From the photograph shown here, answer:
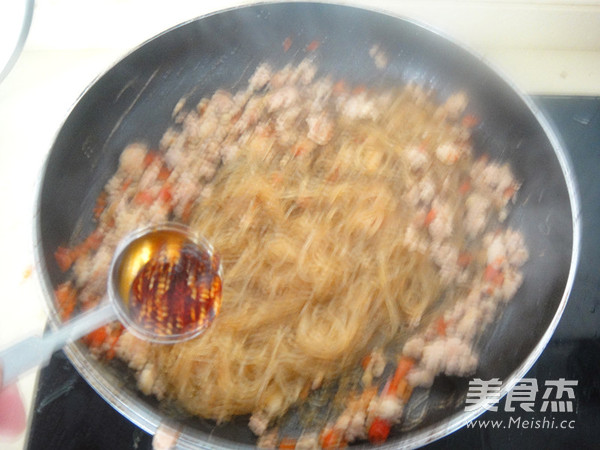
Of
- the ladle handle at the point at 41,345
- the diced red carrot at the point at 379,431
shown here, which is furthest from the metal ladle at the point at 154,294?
the diced red carrot at the point at 379,431

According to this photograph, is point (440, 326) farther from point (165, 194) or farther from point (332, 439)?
point (165, 194)

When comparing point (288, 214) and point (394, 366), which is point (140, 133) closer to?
point (288, 214)

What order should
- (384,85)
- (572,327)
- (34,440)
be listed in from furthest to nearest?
(384,85) < (572,327) < (34,440)

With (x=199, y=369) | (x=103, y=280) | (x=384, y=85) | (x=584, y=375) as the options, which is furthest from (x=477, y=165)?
(x=103, y=280)

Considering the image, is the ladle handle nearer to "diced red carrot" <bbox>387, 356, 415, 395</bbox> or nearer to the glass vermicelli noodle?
the glass vermicelli noodle

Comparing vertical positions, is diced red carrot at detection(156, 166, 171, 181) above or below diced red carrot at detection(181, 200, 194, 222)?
above

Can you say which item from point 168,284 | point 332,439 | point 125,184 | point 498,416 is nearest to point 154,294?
point 168,284

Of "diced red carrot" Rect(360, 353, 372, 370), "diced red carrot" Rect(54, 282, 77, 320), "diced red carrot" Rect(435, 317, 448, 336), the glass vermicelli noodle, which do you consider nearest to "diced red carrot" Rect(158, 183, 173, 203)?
the glass vermicelli noodle
